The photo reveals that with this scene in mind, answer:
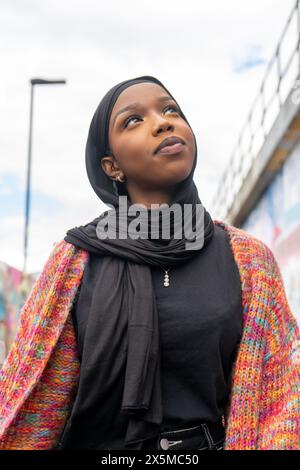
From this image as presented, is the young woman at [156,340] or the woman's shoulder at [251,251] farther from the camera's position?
the woman's shoulder at [251,251]

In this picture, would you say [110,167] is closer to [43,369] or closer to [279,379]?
[43,369]

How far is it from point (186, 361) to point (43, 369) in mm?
421

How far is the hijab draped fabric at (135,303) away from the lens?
1591 mm

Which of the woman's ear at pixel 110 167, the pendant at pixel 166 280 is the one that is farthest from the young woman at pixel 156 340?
the woman's ear at pixel 110 167

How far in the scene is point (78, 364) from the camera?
1.78 metres

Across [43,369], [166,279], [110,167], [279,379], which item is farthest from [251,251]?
[43,369]

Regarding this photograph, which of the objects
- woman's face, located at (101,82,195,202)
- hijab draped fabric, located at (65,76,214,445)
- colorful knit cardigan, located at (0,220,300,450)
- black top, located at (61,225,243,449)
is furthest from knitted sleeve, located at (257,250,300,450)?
woman's face, located at (101,82,195,202)

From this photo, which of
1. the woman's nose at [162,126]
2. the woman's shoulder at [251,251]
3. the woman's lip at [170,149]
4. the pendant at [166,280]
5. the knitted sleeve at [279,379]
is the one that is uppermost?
the woman's nose at [162,126]

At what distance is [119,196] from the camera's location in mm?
2021

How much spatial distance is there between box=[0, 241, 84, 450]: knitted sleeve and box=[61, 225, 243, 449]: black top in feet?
0.17

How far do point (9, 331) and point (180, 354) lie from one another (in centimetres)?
1038

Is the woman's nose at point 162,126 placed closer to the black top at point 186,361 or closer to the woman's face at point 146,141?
the woman's face at point 146,141

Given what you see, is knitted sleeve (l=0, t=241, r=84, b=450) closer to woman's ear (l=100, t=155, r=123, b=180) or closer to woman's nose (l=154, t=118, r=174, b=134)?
woman's ear (l=100, t=155, r=123, b=180)
